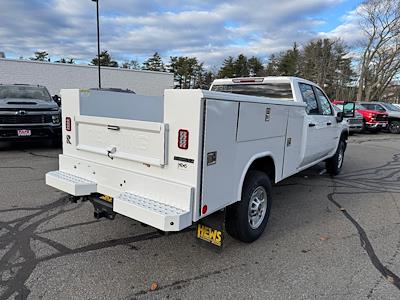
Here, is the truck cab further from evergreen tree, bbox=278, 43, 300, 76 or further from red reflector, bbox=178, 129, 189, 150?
evergreen tree, bbox=278, 43, 300, 76

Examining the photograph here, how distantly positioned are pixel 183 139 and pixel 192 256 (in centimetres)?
144

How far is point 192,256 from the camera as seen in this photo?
3.53 metres

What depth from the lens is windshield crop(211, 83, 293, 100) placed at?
513 centimetres

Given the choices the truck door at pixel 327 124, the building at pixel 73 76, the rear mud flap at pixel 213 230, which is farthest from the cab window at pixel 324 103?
the building at pixel 73 76

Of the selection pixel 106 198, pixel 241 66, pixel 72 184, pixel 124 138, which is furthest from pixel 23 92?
pixel 241 66

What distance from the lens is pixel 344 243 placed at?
4.00 metres

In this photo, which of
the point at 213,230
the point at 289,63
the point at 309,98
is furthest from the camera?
the point at 289,63

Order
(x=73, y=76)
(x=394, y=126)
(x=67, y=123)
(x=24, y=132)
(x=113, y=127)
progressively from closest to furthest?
(x=113, y=127) → (x=67, y=123) → (x=24, y=132) → (x=394, y=126) → (x=73, y=76)

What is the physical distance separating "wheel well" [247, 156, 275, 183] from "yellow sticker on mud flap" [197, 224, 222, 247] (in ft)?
2.87

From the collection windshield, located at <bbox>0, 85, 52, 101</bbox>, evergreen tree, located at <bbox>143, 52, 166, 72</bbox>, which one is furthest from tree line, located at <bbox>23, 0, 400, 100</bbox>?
windshield, located at <bbox>0, 85, 52, 101</bbox>

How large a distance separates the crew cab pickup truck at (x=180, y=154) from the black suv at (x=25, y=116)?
555 centimetres

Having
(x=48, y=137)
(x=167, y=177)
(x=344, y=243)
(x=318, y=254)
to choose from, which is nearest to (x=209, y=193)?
(x=167, y=177)

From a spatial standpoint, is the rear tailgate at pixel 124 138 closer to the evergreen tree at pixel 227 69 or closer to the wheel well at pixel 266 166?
the wheel well at pixel 266 166

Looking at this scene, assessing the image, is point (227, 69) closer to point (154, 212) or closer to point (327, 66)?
point (327, 66)
